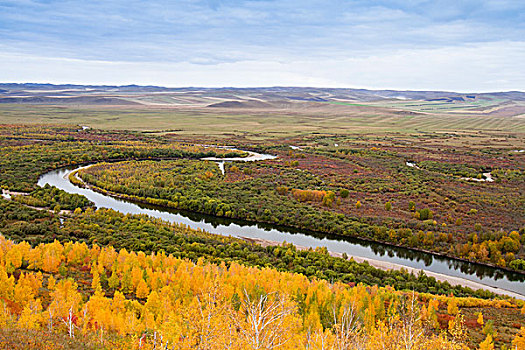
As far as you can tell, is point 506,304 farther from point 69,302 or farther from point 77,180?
Answer: point 77,180

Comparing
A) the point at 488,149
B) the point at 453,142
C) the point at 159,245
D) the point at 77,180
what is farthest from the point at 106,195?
the point at 453,142

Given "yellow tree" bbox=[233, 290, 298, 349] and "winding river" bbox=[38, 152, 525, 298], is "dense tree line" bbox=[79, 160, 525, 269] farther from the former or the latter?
"yellow tree" bbox=[233, 290, 298, 349]

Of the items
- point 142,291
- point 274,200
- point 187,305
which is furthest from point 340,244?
point 142,291

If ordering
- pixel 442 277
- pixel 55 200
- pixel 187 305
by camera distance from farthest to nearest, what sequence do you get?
pixel 55 200
pixel 442 277
pixel 187 305

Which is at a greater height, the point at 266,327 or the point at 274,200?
the point at 266,327

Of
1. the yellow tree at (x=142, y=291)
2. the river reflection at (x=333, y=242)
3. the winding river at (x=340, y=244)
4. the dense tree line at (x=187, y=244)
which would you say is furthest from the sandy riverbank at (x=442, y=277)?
the yellow tree at (x=142, y=291)

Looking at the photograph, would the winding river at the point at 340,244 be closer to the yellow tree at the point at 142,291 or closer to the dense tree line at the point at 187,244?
the dense tree line at the point at 187,244

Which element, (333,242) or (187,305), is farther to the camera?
(333,242)

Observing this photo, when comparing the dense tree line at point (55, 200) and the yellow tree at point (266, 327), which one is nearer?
the yellow tree at point (266, 327)

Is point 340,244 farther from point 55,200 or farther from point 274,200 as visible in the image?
point 55,200

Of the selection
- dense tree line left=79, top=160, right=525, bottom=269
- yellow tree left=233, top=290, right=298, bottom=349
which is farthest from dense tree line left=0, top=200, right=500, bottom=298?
yellow tree left=233, top=290, right=298, bottom=349
